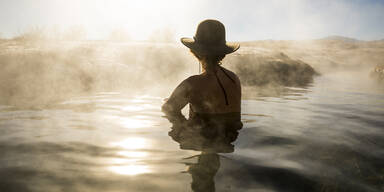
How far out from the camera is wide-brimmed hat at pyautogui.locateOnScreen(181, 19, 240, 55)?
3.08 m

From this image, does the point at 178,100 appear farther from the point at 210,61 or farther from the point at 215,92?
the point at 210,61

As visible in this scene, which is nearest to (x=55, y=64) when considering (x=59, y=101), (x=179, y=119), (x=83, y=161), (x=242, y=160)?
(x=59, y=101)

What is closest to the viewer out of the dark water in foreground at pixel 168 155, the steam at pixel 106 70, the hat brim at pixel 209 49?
the dark water in foreground at pixel 168 155

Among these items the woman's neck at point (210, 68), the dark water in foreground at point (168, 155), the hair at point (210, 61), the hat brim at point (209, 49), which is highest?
the hat brim at point (209, 49)

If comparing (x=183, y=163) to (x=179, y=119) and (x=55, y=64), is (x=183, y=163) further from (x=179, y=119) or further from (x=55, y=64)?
(x=55, y=64)

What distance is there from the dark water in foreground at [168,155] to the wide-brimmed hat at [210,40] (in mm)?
1014

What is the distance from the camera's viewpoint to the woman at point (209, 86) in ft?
10.2

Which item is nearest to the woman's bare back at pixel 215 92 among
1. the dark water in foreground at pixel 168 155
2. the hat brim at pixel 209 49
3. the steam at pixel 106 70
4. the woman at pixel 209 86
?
the woman at pixel 209 86

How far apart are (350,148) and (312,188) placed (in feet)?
3.80

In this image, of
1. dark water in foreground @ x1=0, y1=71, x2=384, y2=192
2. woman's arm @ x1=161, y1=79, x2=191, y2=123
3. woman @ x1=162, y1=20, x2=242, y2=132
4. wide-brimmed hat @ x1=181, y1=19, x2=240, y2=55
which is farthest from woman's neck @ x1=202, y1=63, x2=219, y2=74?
dark water in foreground @ x1=0, y1=71, x2=384, y2=192

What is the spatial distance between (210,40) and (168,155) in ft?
4.67

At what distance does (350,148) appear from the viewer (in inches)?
108

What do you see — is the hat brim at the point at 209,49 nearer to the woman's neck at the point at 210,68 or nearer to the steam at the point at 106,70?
the woman's neck at the point at 210,68

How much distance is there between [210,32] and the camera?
311cm
